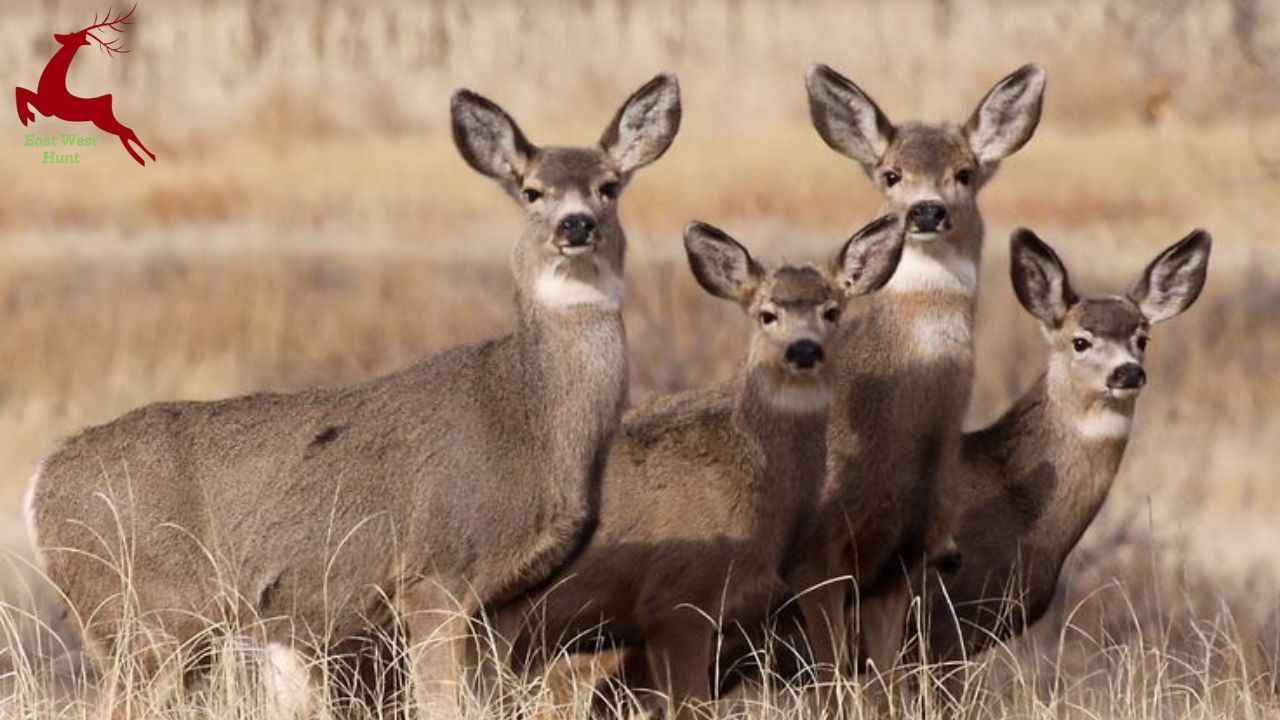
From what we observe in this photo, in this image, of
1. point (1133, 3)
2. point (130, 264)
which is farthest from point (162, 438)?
point (1133, 3)

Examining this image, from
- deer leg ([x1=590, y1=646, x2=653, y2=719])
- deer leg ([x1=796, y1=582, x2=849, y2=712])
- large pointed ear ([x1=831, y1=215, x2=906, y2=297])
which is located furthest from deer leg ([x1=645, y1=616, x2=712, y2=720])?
large pointed ear ([x1=831, y1=215, x2=906, y2=297])

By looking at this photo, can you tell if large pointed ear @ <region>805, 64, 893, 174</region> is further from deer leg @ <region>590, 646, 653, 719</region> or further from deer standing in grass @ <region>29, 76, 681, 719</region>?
deer leg @ <region>590, 646, 653, 719</region>

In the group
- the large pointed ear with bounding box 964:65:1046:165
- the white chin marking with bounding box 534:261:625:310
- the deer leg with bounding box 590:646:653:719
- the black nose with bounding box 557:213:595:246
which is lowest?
the deer leg with bounding box 590:646:653:719

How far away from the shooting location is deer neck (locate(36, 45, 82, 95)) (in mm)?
24125

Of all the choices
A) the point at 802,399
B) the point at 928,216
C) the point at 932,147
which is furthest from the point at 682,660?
the point at 932,147

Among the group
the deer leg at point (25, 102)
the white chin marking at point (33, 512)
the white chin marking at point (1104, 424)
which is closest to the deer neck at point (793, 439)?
the white chin marking at point (1104, 424)

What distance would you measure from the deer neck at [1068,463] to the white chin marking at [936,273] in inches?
29.7

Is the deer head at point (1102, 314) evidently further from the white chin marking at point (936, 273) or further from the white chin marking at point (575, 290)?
the white chin marking at point (575, 290)

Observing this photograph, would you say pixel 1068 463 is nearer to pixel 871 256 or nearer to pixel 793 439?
pixel 871 256

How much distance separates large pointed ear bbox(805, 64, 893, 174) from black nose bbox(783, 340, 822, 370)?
1391 mm

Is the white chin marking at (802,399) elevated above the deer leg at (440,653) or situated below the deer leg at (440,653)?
above

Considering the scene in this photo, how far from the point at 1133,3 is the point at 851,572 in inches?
727

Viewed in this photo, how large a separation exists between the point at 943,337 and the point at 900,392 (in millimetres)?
258

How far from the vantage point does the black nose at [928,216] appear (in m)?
11.5
